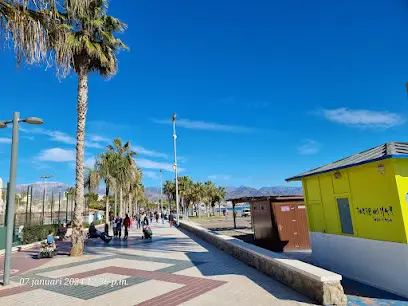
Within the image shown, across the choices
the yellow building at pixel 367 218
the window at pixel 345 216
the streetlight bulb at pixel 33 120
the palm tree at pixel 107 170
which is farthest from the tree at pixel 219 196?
the streetlight bulb at pixel 33 120

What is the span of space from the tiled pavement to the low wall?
215 mm

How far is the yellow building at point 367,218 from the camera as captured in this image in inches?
243

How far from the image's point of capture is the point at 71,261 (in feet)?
36.6

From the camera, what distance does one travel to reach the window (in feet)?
25.7

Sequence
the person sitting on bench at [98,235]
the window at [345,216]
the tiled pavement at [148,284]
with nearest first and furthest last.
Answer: the tiled pavement at [148,284] < the window at [345,216] < the person sitting on bench at [98,235]

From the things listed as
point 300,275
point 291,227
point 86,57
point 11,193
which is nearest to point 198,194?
point 291,227

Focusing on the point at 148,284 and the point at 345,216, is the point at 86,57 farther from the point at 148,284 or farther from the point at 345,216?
the point at 345,216

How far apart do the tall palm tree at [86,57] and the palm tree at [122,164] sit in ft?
71.2

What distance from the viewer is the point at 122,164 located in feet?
115

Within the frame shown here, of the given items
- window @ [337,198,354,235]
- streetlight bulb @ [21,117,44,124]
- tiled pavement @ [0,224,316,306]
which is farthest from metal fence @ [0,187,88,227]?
window @ [337,198,354,235]

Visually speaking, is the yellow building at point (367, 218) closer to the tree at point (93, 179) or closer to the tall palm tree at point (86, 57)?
the tall palm tree at point (86, 57)

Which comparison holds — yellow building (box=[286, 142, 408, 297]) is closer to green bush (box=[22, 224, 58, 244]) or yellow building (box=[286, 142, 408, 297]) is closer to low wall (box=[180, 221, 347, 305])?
low wall (box=[180, 221, 347, 305])

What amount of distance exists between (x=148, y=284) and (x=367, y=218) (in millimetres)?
5808

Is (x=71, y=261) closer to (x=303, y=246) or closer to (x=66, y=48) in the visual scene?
(x=66, y=48)
